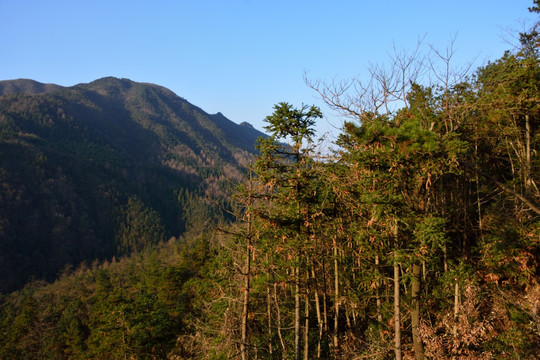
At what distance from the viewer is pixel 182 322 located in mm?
28750

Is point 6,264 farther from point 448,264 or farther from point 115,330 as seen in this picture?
point 448,264

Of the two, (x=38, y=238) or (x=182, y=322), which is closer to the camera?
(x=182, y=322)

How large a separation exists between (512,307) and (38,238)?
172 metres

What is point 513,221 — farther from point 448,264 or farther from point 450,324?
point 450,324

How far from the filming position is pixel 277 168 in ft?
26.9

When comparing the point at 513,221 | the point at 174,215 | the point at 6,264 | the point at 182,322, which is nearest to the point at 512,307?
the point at 513,221

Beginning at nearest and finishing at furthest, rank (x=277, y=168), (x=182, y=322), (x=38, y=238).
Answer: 1. (x=277, y=168)
2. (x=182, y=322)
3. (x=38, y=238)

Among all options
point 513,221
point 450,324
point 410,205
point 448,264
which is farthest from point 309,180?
point 513,221

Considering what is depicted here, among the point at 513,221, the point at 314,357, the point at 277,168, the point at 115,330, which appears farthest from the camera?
Answer: the point at 115,330

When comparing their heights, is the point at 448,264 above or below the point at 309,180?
below

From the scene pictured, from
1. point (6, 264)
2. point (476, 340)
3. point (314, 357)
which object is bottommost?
point (6, 264)

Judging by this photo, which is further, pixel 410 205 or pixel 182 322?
pixel 182 322

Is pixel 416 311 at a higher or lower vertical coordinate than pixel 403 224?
lower

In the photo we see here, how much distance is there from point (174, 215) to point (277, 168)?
18604 cm
